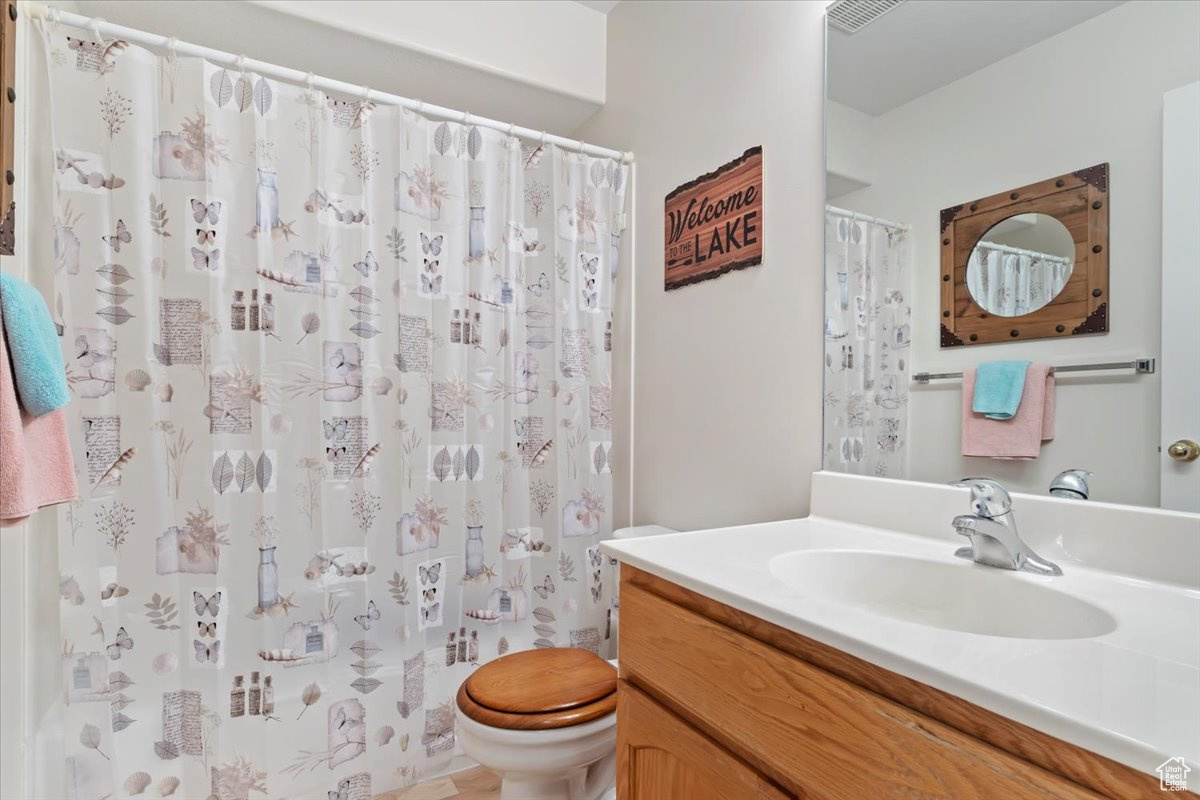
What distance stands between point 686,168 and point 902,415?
1061 millimetres

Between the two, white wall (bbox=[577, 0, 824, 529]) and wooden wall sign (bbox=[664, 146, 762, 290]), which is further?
wooden wall sign (bbox=[664, 146, 762, 290])

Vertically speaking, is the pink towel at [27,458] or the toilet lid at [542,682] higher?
the pink towel at [27,458]

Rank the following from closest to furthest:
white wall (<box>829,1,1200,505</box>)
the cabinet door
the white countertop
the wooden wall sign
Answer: the white countertop
the cabinet door
white wall (<box>829,1,1200,505</box>)
the wooden wall sign

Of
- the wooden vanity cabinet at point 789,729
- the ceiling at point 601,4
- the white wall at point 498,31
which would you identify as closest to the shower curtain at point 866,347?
the wooden vanity cabinet at point 789,729

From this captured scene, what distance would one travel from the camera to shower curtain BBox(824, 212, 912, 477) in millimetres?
1234

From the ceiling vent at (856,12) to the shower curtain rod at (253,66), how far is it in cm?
89

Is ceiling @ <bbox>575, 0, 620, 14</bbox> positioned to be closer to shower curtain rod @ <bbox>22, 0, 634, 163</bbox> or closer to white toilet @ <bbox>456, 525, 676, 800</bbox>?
shower curtain rod @ <bbox>22, 0, 634, 163</bbox>

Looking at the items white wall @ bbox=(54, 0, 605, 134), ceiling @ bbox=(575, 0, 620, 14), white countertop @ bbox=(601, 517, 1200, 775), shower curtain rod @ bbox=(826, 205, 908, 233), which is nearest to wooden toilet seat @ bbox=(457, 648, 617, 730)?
white countertop @ bbox=(601, 517, 1200, 775)

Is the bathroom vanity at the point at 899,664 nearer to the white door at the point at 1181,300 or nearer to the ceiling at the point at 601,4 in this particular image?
the white door at the point at 1181,300

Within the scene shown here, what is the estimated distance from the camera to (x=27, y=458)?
965mm

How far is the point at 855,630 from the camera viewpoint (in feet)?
2.12

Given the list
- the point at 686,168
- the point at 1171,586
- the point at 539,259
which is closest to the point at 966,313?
the point at 1171,586

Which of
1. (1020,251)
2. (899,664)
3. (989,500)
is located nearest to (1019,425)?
(989,500)

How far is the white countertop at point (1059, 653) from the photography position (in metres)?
0.46
